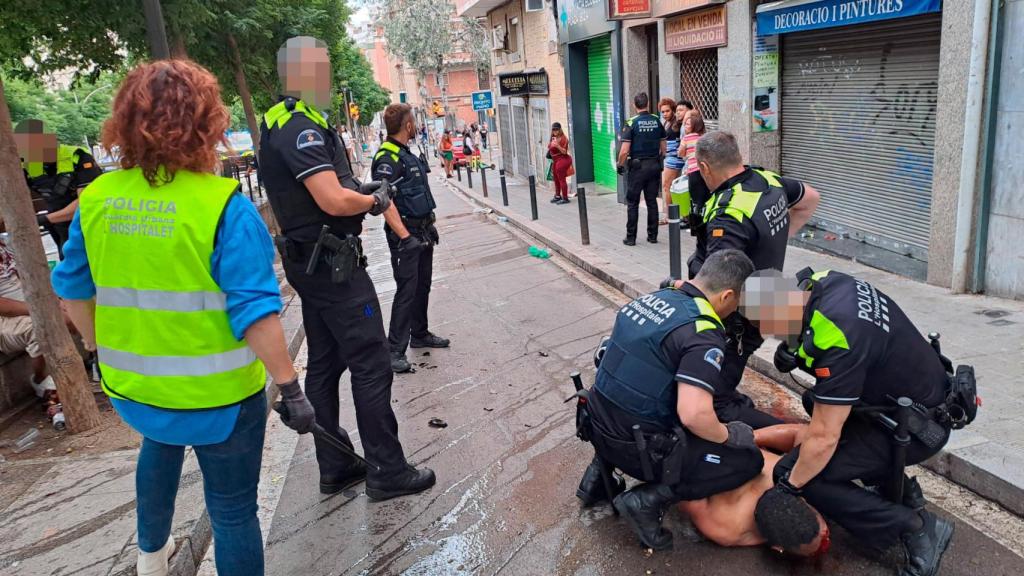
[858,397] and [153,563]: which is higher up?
[858,397]

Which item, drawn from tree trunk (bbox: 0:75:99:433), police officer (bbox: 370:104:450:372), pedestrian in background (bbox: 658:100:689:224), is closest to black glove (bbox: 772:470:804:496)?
police officer (bbox: 370:104:450:372)

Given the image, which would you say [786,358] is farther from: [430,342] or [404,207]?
[430,342]

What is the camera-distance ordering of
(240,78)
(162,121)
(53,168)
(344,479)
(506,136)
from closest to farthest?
1. (162,121)
2. (344,479)
3. (53,168)
4. (240,78)
5. (506,136)

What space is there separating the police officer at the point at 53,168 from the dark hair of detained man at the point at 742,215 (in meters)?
4.35

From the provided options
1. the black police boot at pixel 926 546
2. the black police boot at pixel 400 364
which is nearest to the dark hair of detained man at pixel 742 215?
the black police boot at pixel 926 546

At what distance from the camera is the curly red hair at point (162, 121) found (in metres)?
2.30

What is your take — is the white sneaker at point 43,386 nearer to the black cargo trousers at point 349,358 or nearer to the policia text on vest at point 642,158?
the black cargo trousers at point 349,358

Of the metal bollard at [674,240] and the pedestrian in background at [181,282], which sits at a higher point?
the pedestrian in background at [181,282]

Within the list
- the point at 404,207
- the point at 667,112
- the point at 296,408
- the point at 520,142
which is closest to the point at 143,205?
the point at 296,408

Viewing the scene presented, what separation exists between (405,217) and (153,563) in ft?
11.1

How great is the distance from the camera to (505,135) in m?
26.4

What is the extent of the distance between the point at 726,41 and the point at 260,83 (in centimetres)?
1392

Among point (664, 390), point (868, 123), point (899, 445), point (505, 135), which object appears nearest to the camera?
point (899, 445)

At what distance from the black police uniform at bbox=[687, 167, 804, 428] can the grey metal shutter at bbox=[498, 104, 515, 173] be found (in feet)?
69.1
